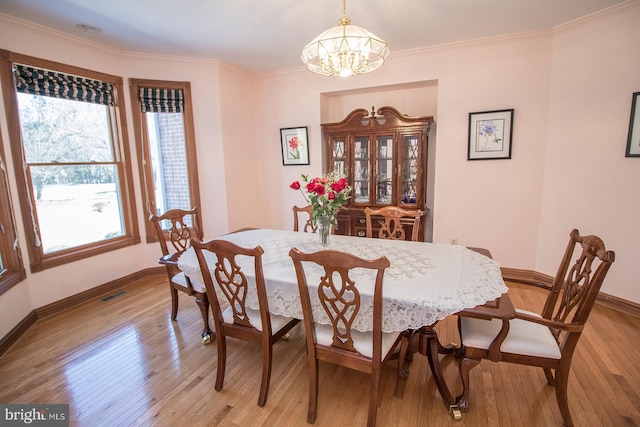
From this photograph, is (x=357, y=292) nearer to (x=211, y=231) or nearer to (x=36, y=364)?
(x=36, y=364)

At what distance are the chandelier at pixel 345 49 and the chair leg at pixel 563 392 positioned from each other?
2.06 m

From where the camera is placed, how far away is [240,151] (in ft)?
13.6

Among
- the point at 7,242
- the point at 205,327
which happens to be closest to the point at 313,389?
the point at 205,327

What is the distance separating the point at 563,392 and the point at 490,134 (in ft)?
8.37

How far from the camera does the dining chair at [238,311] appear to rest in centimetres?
162

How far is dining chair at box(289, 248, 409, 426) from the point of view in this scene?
54.5 inches

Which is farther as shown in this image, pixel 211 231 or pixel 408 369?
pixel 211 231

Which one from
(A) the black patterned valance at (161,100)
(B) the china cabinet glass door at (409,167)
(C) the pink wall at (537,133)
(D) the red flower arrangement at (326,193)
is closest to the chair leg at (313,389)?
(D) the red flower arrangement at (326,193)

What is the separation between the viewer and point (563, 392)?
1.56m

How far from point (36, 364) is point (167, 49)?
10.1 feet

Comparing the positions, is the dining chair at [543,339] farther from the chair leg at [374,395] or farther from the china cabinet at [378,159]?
the china cabinet at [378,159]

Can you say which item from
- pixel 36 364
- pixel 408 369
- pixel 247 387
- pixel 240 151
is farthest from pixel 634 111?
pixel 36 364

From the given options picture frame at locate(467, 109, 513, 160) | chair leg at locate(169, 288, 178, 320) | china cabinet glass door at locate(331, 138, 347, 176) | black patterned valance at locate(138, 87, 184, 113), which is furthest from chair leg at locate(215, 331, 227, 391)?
picture frame at locate(467, 109, 513, 160)

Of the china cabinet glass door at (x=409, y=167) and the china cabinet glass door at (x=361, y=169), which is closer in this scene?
the china cabinet glass door at (x=409, y=167)
